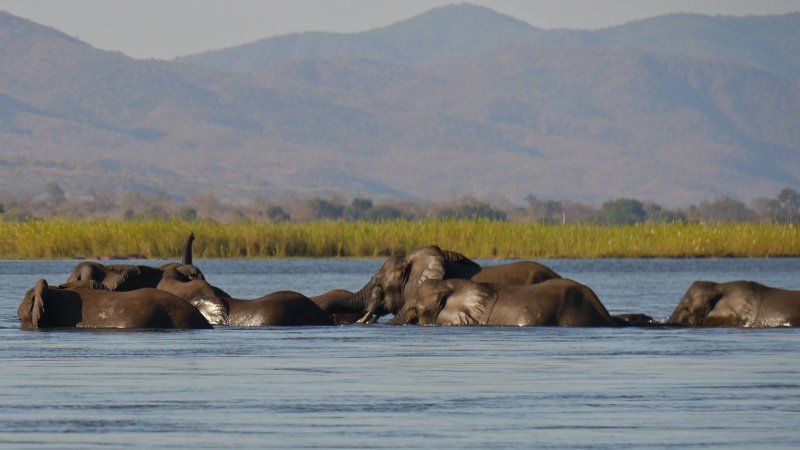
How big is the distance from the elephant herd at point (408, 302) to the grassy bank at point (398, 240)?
104 ft

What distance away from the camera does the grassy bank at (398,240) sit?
5400 centimetres

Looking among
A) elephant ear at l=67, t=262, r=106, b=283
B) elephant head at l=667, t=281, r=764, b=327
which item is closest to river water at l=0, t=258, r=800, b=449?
elephant head at l=667, t=281, r=764, b=327

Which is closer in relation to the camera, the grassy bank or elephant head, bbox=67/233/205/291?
elephant head, bbox=67/233/205/291

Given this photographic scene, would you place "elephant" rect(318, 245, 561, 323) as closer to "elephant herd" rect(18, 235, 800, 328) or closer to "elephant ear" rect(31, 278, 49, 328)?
"elephant herd" rect(18, 235, 800, 328)

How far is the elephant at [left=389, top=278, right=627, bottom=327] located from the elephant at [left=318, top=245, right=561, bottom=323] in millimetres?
283

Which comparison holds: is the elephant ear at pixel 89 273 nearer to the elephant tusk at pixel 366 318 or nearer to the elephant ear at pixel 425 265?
the elephant tusk at pixel 366 318

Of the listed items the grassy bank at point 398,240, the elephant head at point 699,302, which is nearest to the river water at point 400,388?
the elephant head at point 699,302

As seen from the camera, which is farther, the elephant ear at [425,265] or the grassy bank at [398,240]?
the grassy bank at [398,240]

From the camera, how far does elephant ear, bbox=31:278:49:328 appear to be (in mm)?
18602

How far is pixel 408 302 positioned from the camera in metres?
20.1

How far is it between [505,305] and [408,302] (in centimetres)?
138

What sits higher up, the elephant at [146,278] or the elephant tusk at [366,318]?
the elephant at [146,278]

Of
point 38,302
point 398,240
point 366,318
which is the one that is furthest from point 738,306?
point 398,240

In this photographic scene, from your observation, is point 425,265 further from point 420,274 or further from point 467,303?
point 467,303
